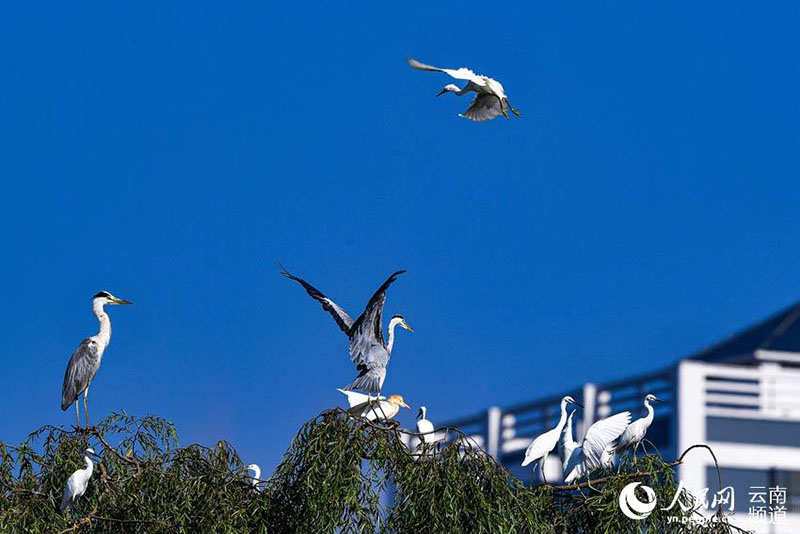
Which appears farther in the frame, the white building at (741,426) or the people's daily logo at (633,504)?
the white building at (741,426)

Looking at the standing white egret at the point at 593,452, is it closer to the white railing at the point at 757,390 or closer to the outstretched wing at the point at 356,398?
the outstretched wing at the point at 356,398

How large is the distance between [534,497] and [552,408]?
21.3 meters

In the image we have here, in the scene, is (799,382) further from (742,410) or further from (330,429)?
(330,429)

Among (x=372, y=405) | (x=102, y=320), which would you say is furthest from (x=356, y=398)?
(x=102, y=320)

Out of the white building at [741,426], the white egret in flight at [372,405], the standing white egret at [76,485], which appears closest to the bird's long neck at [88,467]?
the standing white egret at [76,485]

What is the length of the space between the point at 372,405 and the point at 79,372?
3897 millimetres

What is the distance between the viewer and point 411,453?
10.9 metres

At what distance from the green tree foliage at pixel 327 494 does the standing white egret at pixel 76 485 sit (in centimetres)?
9

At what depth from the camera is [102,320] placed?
48.9 feet

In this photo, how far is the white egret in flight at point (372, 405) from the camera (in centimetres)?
1161

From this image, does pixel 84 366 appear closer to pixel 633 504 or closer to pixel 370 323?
pixel 370 323

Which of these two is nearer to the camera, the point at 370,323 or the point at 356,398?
the point at 356,398

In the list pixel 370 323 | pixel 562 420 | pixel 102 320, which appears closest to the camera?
pixel 370 323

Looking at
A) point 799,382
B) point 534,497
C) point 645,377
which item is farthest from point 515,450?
point 534,497
